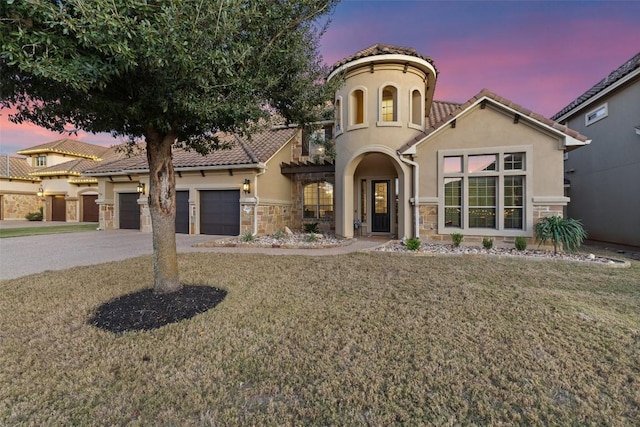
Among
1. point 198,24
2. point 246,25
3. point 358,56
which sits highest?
point 358,56

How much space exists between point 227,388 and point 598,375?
3.29m

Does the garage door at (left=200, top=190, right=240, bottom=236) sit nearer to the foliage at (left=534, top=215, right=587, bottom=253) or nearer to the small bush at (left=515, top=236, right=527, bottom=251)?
the small bush at (left=515, top=236, right=527, bottom=251)

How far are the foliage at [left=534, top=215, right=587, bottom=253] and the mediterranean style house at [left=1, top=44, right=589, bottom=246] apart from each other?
402 millimetres

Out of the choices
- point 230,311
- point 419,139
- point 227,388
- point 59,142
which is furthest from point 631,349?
point 59,142

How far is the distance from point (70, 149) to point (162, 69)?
31309 millimetres

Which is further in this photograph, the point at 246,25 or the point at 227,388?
the point at 246,25

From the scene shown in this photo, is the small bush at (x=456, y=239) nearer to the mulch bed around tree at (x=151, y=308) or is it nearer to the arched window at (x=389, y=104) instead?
the arched window at (x=389, y=104)

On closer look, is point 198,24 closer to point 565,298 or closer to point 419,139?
point 565,298

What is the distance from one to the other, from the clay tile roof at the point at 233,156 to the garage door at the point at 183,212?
137 centimetres

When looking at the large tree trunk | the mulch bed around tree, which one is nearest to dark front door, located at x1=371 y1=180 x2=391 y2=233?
the mulch bed around tree

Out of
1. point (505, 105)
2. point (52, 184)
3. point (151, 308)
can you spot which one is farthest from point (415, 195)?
point (52, 184)

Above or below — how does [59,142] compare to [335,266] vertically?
above

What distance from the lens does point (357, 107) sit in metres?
10.8

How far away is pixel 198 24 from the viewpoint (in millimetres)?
3051
